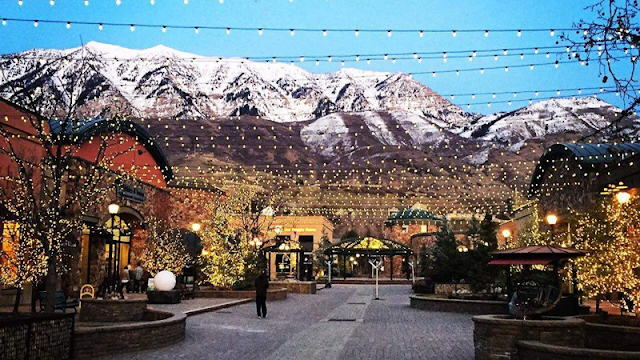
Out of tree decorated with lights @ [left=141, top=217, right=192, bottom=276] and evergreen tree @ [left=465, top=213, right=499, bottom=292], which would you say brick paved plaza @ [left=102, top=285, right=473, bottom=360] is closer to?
evergreen tree @ [left=465, top=213, right=499, bottom=292]

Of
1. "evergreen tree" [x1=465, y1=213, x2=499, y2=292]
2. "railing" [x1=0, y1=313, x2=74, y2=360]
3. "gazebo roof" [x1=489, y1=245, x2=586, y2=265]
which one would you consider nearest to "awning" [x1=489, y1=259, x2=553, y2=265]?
"gazebo roof" [x1=489, y1=245, x2=586, y2=265]

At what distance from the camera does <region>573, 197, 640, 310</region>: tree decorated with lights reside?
14.1 m

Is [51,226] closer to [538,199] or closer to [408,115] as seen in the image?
[538,199]

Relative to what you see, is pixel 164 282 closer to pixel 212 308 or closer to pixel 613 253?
pixel 212 308

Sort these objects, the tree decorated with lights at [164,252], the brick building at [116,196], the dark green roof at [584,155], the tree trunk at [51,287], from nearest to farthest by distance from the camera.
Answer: the tree trunk at [51,287] → the brick building at [116,196] → the dark green roof at [584,155] → the tree decorated with lights at [164,252]

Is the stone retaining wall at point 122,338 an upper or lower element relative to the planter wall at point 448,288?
lower

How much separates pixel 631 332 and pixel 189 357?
8.66 meters

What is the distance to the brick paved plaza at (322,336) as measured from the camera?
1212 cm

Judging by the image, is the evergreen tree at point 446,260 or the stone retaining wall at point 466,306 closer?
the stone retaining wall at point 466,306

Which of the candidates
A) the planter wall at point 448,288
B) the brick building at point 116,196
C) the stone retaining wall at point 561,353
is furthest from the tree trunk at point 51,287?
the planter wall at point 448,288

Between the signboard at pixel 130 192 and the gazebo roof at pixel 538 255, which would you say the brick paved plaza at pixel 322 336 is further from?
the signboard at pixel 130 192

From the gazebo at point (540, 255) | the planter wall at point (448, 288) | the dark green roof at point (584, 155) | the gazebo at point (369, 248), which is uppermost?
the dark green roof at point (584, 155)

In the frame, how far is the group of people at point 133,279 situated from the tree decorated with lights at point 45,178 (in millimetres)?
5177

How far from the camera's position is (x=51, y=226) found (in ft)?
43.9
